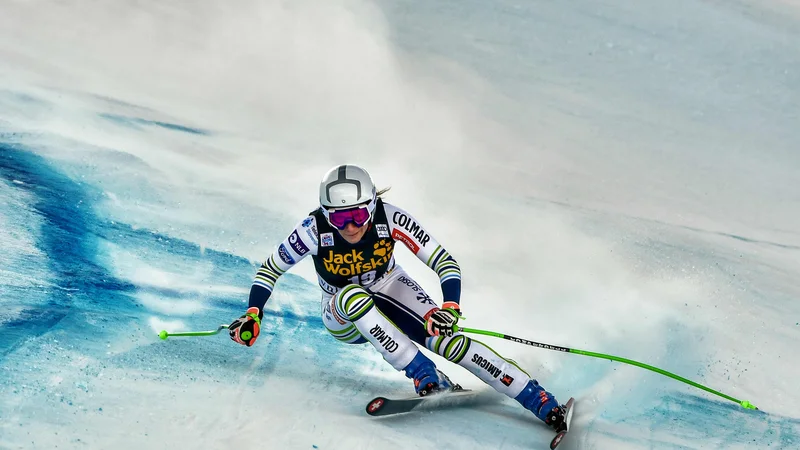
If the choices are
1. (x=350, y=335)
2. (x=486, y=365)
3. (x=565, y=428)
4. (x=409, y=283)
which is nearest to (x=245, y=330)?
(x=350, y=335)

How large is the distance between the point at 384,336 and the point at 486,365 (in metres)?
0.58

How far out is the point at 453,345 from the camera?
407 centimetres

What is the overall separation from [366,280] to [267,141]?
16.4 feet

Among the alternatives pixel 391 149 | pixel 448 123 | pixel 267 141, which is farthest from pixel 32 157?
pixel 448 123

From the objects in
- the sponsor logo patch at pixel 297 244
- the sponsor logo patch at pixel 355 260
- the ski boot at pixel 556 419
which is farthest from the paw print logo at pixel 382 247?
the ski boot at pixel 556 419

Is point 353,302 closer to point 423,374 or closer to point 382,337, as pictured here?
point 382,337

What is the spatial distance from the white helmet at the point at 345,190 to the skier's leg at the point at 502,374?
2.80 feet

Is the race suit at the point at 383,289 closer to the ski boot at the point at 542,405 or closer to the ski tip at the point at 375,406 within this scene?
the ski boot at the point at 542,405

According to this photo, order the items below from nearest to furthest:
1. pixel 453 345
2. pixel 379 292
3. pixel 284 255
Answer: pixel 453 345
pixel 284 255
pixel 379 292

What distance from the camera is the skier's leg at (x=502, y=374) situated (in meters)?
3.98

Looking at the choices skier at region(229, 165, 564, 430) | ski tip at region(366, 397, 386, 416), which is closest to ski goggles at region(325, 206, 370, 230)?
skier at region(229, 165, 564, 430)

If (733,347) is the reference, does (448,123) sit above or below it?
above

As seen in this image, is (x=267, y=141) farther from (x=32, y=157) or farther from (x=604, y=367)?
(x=604, y=367)

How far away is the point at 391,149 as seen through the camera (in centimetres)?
866
